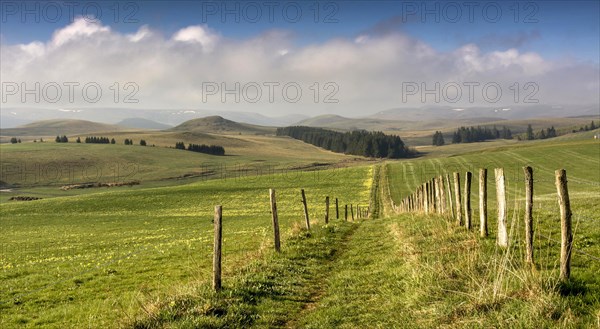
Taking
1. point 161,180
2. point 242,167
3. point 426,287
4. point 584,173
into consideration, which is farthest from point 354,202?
point 242,167

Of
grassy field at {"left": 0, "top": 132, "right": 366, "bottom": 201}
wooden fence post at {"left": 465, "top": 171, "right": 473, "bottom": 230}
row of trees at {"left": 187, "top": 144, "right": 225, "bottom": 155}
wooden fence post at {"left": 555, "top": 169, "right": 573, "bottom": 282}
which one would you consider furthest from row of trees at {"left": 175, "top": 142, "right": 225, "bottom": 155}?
wooden fence post at {"left": 555, "top": 169, "right": 573, "bottom": 282}

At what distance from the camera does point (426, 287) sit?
9.45 metres

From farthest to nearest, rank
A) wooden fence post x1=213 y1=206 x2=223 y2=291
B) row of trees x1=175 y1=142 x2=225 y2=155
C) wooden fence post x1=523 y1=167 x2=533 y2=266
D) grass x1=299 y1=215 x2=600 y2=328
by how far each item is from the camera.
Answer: row of trees x1=175 y1=142 x2=225 y2=155 → wooden fence post x1=213 y1=206 x2=223 y2=291 → wooden fence post x1=523 y1=167 x2=533 y2=266 → grass x1=299 y1=215 x2=600 y2=328

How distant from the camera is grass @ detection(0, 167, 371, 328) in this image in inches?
611

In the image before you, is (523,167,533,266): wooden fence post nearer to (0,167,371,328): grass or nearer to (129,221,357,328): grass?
(129,221,357,328): grass

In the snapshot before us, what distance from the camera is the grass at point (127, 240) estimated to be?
15.5 metres

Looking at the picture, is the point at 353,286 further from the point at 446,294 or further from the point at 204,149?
the point at 204,149

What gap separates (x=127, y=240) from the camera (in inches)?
1404

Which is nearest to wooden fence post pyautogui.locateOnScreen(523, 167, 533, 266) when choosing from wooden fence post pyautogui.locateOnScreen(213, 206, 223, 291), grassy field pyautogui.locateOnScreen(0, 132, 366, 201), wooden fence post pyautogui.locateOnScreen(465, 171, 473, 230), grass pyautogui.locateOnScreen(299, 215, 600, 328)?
grass pyautogui.locateOnScreen(299, 215, 600, 328)

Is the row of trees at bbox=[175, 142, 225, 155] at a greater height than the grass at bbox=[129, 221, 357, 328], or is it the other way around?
the row of trees at bbox=[175, 142, 225, 155]

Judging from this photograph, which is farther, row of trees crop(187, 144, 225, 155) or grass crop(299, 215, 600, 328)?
row of trees crop(187, 144, 225, 155)

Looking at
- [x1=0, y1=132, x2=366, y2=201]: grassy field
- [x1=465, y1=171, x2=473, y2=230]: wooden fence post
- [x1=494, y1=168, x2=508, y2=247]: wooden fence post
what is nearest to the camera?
[x1=494, y1=168, x2=508, y2=247]: wooden fence post

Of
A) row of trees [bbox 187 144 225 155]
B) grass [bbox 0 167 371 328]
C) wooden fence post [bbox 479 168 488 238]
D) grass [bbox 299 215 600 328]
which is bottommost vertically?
grass [bbox 0 167 371 328]

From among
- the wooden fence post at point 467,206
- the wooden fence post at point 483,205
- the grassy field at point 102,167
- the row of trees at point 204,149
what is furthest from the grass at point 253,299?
the row of trees at point 204,149
